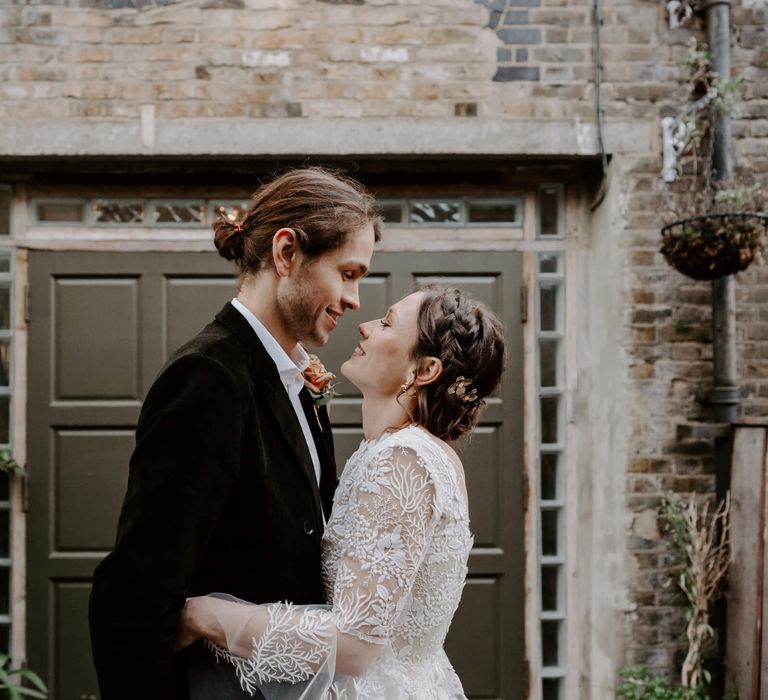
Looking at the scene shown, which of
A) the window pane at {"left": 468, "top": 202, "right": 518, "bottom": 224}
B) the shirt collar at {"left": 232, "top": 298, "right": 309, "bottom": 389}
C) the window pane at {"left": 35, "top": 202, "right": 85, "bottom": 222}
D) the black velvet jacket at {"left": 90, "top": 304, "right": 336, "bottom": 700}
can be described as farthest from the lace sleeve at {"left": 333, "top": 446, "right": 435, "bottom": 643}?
the window pane at {"left": 35, "top": 202, "right": 85, "bottom": 222}

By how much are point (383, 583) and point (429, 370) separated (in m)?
0.57

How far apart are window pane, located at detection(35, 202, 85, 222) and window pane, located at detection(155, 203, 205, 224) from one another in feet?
1.33

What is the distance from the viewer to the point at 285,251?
1.83 meters

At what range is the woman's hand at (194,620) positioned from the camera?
1.58 metres

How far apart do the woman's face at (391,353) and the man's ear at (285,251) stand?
1.10 ft

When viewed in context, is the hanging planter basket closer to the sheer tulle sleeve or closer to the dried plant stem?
the dried plant stem

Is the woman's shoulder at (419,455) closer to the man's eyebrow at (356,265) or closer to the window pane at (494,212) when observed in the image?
the man's eyebrow at (356,265)

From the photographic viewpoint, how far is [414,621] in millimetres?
1912

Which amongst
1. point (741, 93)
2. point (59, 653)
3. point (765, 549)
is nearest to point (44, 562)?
point (59, 653)

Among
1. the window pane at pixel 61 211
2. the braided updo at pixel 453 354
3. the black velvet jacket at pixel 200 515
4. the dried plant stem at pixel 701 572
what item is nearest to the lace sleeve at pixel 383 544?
the black velvet jacket at pixel 200 515

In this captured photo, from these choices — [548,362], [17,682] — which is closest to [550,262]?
[548,362]

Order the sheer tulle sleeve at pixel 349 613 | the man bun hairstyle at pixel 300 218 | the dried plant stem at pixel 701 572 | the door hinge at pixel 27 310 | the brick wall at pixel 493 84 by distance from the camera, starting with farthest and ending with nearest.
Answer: the door hinge at pixel 27 310, the brick wall at pixel 493 84, the dried plant stem at pixel 701 572, the man bun hairstyle at pixel 300 218, the sheer tulle sleeve at pixel 349 613

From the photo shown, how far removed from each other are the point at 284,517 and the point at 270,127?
8.31ft

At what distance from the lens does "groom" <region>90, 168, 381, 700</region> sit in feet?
4.87
